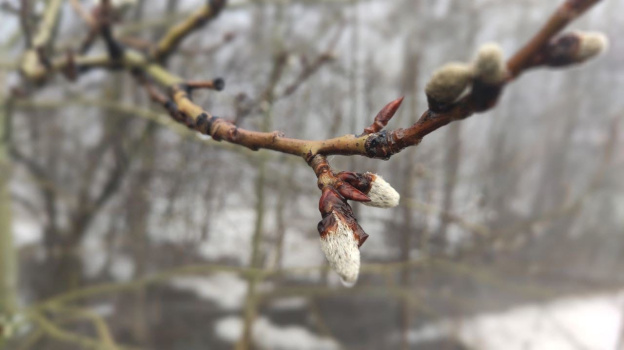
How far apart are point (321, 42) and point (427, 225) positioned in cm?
111

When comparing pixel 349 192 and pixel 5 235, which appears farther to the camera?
pixel 5 235

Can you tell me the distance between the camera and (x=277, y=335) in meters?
2.19

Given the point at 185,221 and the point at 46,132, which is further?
the point at 46,132

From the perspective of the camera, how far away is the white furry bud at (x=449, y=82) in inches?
8.3

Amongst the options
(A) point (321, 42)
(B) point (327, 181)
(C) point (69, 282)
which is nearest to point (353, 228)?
(B) point (327, 181)

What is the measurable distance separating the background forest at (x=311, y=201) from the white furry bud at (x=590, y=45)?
128 centimetres

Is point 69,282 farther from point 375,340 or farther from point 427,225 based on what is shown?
point 427,225

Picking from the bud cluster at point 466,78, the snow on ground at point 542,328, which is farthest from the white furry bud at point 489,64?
the snow on ground at point 542,328

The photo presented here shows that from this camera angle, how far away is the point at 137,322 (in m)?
2.14

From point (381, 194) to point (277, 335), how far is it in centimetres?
214

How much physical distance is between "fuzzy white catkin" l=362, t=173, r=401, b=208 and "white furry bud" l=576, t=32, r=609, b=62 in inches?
6.0

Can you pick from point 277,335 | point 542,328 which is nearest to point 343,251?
point 277,335

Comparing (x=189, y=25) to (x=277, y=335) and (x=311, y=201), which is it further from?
(x=277, y=335)

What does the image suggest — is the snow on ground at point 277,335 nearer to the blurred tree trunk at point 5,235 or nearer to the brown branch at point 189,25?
the blurred tree trunk at point 5,235
